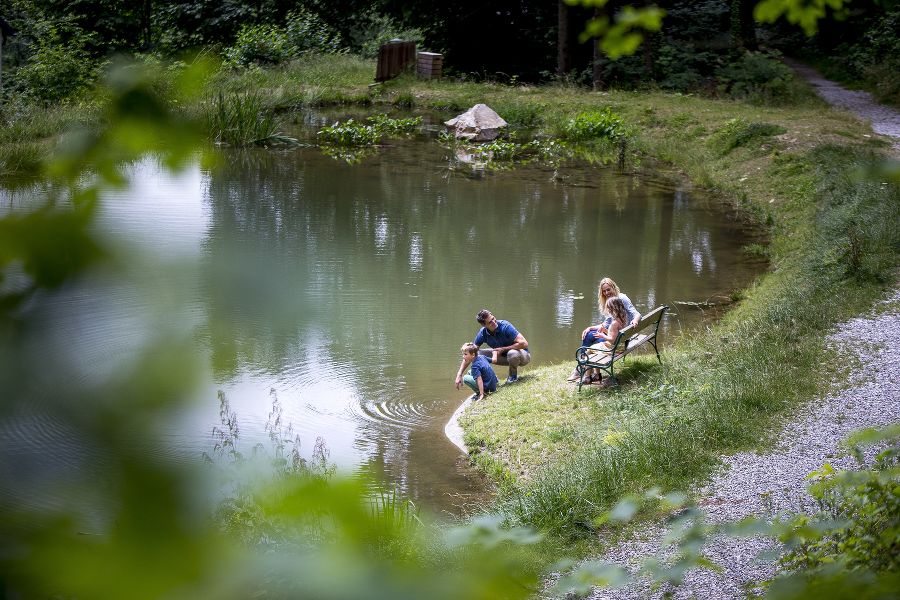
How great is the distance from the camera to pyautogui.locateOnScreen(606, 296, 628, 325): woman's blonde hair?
10.1m

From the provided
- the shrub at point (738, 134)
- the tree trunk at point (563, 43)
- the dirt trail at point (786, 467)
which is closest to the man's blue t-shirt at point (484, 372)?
the dirt trail at point (786, 467)

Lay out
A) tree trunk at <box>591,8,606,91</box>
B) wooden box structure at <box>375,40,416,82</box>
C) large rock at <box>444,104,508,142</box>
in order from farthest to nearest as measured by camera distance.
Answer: wooden box structure at <box>375,40,416,82</box>, tree trunk at <box>591,8,606,91</box>, large rock at <box>444,104,508,142</box>

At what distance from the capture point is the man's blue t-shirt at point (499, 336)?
10.4 metres

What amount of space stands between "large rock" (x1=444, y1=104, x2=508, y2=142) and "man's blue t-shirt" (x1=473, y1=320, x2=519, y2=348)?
15.5 meters

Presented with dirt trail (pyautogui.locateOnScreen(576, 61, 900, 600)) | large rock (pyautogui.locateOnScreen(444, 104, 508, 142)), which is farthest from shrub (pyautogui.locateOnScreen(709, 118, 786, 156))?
dirt trail (pyautogui.locateOnScreen(576, 61, 900, 600))

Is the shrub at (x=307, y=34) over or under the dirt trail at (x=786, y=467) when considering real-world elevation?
over

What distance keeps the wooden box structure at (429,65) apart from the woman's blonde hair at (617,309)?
23.8 meters

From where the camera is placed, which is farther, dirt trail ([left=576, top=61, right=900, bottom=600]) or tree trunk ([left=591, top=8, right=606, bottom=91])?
tree trunk ([left=591, top=8, right=606, bottom=91])

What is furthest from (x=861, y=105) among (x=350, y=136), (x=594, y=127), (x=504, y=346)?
(x=504, y=346)

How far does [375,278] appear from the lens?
1341 cm

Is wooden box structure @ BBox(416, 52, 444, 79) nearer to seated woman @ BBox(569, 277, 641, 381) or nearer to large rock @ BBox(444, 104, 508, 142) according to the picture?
large rock @ BBox(444, 104, 508, 142)

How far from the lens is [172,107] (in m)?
0.77

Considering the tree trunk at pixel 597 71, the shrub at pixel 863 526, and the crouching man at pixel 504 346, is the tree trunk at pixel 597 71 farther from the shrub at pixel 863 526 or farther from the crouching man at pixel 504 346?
the shrub at pixel 863 526

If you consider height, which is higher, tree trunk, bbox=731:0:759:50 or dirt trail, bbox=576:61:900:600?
tree trunk, bbox=731:0:759:50
